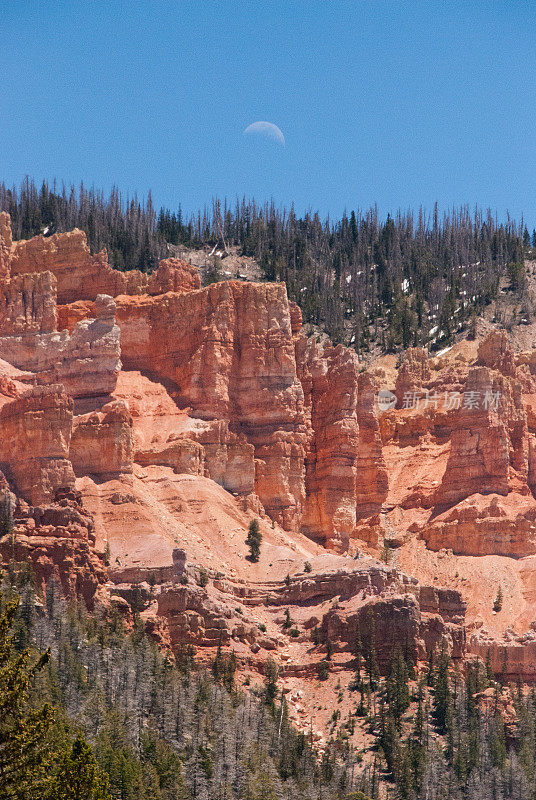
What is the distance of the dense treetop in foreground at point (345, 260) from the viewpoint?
579 ft

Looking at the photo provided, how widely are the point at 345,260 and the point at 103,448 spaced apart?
77833 millimetres

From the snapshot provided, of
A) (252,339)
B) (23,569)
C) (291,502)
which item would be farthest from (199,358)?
(23,569)

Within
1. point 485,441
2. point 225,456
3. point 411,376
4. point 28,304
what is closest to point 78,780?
point 225,456

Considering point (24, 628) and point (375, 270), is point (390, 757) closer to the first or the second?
point (24, 628)

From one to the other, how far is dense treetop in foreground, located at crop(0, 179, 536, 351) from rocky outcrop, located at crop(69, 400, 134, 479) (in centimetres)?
5105

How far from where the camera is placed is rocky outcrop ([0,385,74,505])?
115m

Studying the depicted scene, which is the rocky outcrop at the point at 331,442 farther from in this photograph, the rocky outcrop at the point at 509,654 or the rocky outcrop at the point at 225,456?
the rocky outcrop at the point at 509,654

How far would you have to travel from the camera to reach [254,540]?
122 meters

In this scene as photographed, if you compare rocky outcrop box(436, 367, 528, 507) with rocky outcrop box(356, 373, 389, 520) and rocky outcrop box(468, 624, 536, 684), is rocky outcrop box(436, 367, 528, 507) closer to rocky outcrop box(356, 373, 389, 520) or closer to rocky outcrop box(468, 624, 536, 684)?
rocky outcrop box(356, 373, 389, 520)

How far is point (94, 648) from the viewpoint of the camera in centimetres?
9575

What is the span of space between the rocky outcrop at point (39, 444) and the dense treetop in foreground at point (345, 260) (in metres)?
54.7

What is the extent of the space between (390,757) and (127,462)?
32.7 meters

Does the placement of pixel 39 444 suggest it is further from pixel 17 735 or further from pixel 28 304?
pixel 17 735

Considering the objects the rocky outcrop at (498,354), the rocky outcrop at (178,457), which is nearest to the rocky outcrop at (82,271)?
the rocky outcrop at (178,457)
